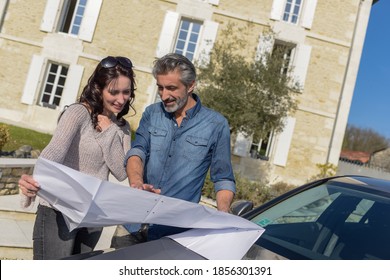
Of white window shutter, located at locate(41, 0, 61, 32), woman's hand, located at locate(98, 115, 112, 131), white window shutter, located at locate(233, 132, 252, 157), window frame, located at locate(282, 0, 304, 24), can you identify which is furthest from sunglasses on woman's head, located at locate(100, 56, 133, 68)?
window frame, located at locate(282, 0, 304, 24)

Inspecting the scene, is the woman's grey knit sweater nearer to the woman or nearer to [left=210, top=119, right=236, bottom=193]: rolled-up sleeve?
the woman

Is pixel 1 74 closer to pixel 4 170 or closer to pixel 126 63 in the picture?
pixel 4 170

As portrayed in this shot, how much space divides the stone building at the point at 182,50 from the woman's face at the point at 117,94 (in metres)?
12.9

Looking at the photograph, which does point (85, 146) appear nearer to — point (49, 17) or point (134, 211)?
point (134, 211)

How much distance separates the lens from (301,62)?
15719 mm

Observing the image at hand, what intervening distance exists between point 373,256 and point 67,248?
155 centimetres

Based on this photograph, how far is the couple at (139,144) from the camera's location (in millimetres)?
2070

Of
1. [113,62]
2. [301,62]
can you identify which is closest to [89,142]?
[113,62]

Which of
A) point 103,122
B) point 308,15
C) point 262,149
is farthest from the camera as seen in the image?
point 262,149

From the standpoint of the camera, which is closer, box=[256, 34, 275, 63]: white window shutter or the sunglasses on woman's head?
the sunglasses on woman's head

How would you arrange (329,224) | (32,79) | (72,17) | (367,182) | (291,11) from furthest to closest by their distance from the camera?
(291,11) → (72,17) → (32,79) → (367,182) → (329,224)

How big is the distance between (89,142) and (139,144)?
0.88ft

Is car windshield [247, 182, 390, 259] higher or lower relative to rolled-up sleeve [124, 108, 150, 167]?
lower

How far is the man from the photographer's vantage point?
217 cm
